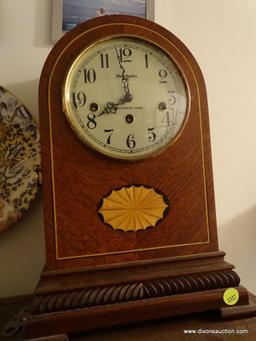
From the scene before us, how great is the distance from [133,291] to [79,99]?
0.38m

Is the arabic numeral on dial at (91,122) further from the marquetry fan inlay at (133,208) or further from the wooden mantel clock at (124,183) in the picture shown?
the marquetry fan inlay at (133,208)

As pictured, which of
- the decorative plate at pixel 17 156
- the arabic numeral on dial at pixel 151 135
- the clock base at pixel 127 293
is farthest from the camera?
the decorative plate at pixel 17 156

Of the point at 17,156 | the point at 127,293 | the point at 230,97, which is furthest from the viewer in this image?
the point at 230,97

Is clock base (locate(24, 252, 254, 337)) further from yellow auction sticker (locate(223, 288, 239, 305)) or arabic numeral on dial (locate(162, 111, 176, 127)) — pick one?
arabic numeral on dial (locate(162, 111, 176, 127))

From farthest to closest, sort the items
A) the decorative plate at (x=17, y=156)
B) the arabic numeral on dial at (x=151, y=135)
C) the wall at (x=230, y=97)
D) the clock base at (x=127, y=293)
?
1. the wall at (x=230, y=97)
2. the decorative plate at (x=17, y=156)
3. the arabic numeral on dial at (x=151, y=135)
4. the clock base at (x=127, y=293)

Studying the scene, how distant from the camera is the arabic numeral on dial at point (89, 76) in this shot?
53 cm

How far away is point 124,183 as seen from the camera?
1.71 ft

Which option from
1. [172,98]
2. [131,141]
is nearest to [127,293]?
[131,141]

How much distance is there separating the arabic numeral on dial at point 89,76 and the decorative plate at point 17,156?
0.26 metres

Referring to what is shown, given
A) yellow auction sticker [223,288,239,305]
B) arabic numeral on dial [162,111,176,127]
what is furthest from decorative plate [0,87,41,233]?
yellow auction sticker [223,288,239,305]

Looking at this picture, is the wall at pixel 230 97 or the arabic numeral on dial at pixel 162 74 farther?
the wall at pixel 230 97

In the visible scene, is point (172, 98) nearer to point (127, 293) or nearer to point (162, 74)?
point (162, 74)

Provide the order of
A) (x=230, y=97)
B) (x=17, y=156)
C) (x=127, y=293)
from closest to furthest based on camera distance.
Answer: (x=127, y=293) < (x=17, y=156) < (x=230, y=97)

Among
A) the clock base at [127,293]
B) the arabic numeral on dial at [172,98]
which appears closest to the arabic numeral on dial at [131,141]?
the arabic numeral on dial at [172,98]
